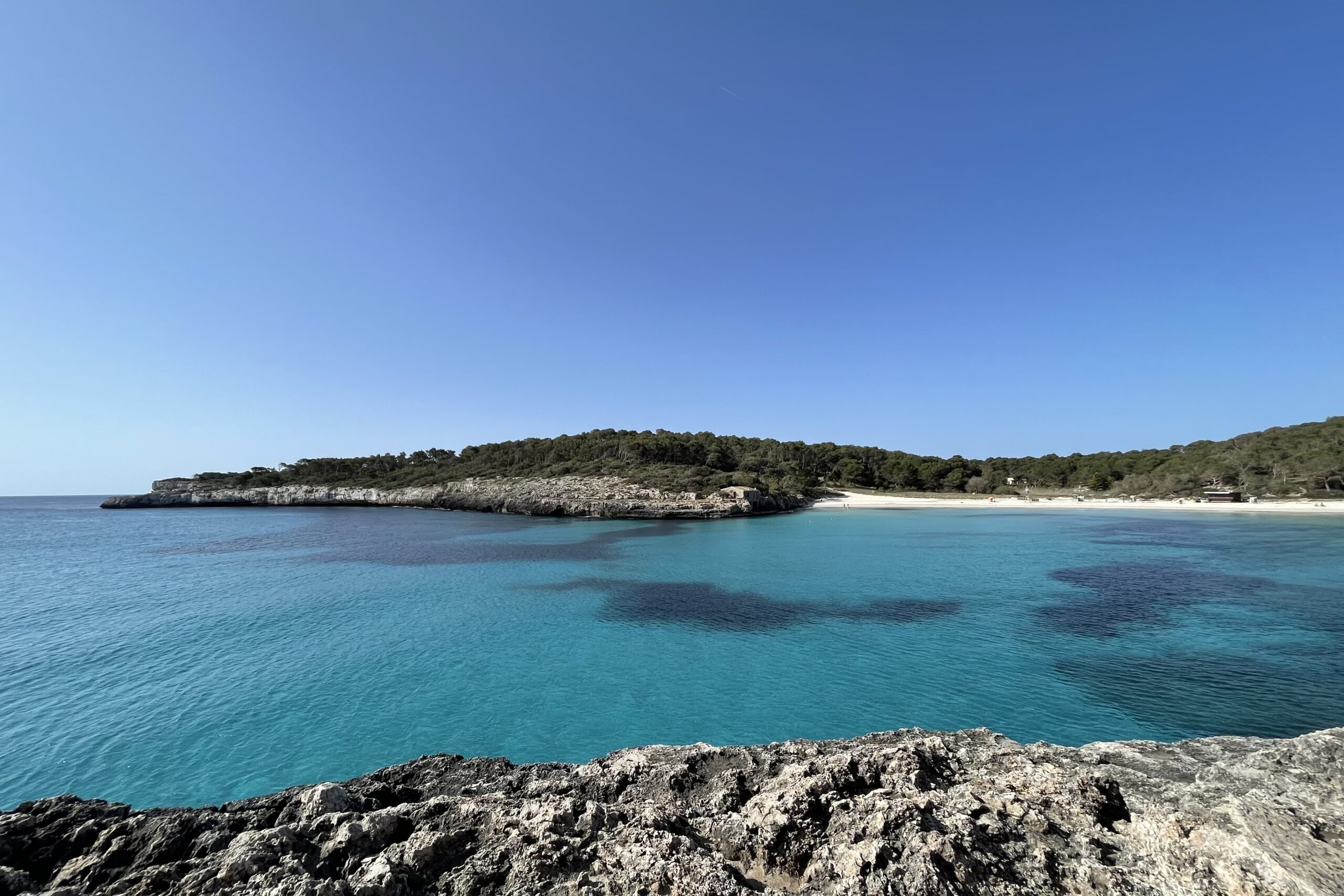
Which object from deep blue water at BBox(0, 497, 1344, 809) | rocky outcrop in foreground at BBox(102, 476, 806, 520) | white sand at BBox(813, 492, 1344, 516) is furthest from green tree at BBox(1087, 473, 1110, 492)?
deep blue water at BBox(0, 497, 1344, 809)

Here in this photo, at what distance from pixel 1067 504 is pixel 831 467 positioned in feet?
134

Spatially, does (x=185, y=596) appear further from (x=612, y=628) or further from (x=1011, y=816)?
(x=1011, y=816)

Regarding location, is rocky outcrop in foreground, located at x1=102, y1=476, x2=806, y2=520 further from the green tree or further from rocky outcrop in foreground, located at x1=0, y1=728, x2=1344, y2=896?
rocky outcrop in foreground, located at x1=0, y1=728, x2=1344, y2=896

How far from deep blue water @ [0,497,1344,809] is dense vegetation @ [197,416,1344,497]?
1812 inches

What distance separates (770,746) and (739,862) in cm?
251

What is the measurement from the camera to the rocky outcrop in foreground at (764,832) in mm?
3695

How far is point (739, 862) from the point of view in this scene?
4312mm

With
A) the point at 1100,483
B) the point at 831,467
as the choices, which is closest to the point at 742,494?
the point at 831,467

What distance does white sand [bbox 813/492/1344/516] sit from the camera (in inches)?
2213

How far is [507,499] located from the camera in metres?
72.0

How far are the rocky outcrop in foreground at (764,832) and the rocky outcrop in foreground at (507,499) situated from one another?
55937mm

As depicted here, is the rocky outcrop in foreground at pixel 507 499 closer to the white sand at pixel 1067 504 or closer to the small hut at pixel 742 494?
the small hut at pixel 742 494

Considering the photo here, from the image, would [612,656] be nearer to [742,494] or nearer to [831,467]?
[742,494]

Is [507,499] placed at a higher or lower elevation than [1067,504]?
higher
